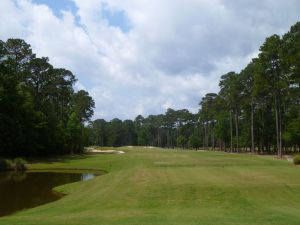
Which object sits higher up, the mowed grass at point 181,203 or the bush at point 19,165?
the bush at point 19,165

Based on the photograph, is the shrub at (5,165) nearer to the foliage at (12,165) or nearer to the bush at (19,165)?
the foliage at (12,165)

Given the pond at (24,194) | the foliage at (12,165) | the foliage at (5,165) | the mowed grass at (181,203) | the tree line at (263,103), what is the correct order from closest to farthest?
the mowed grass at (181,203)
the pond at (24,194)
the foliage at (5,165)
the foliage at (12,165)
the tree line at (263,103)

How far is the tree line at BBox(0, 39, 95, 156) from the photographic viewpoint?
60219 mm

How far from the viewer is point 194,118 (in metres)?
186

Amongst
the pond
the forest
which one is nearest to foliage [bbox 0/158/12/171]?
the forest

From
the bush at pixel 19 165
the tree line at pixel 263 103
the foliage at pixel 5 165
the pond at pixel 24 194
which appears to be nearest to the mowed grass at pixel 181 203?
the pond at pixel 24 194

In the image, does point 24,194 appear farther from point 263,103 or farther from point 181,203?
point 263,103

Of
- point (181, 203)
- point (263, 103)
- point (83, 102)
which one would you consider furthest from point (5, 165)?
point (83, 102)

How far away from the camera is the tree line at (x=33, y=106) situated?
60219mm

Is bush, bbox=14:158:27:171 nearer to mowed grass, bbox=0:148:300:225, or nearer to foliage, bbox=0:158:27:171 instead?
foliage, bbox=0:158:27:171

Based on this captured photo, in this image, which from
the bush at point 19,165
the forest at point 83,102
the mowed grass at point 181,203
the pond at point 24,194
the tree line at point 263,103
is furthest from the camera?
the forest at point 83,102

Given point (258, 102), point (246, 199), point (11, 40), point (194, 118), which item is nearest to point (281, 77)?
point (258, 102)

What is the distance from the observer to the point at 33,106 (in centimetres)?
7069

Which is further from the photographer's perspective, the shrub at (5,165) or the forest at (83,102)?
the forest at (83,102)
